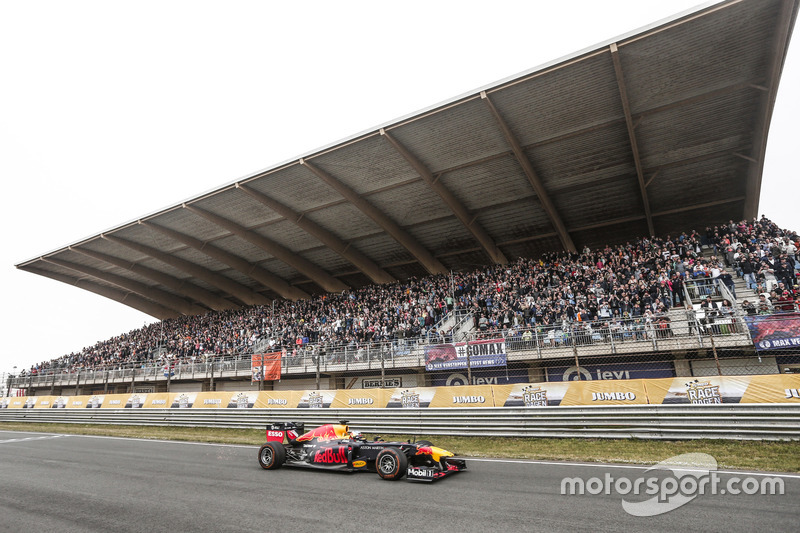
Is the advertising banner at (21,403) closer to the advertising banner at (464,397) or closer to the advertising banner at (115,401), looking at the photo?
the advertising banner at (115,401)

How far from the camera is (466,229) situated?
28297 mm

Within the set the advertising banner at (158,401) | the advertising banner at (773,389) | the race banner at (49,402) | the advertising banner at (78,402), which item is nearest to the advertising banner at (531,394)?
the advertising banner at (773,389)

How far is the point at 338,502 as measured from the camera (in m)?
6.05

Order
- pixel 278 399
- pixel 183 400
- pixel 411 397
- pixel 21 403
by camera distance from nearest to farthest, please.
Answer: pixel 411 397
pixel 278 399
pixel 183 400
pixel 21 403

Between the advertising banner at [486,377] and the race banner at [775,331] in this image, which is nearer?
the race banner at [775,331]

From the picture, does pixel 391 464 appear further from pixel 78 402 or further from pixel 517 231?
pixel 517 231

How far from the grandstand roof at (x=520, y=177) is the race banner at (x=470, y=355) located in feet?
32.6

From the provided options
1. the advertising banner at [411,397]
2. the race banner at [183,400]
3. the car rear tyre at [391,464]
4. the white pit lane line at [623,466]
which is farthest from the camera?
the race banner at [183,400]

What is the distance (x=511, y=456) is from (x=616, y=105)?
16130mm

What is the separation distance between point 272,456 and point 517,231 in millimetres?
23123

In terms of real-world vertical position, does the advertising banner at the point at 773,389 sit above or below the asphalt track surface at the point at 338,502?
above

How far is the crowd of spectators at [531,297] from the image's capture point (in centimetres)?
1712

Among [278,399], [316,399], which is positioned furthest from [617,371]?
[278,399]

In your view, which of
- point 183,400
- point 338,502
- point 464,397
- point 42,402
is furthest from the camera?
point 42,402
